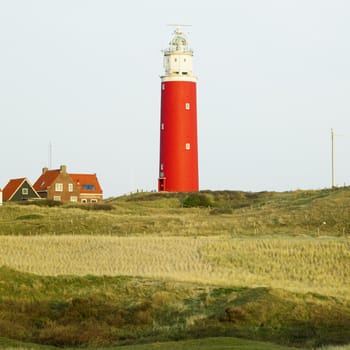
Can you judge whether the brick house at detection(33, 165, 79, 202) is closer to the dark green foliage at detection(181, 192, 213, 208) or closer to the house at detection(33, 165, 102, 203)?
the house at detection(33, 165, 102, 203)

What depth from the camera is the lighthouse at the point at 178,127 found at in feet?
237

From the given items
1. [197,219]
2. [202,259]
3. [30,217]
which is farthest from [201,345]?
[30,217]

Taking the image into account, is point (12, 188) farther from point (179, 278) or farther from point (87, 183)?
point (179, 278)

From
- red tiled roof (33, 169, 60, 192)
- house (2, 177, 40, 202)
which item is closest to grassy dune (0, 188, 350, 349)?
house (2, 177, 40, 202)

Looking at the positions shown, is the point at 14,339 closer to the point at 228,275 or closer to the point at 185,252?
the point at 228,275

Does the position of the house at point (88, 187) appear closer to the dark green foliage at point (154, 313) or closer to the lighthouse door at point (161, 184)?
the lighthouse door at point (161, 184)

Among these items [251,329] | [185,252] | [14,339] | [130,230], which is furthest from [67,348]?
[130,230]

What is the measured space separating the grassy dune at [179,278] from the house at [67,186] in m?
23.9

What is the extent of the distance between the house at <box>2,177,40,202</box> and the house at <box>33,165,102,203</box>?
53.9 inches

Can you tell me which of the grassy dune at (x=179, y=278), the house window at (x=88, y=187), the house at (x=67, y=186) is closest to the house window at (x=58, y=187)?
the house at (x=67, y=186)

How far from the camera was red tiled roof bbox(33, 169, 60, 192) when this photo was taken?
85.8m

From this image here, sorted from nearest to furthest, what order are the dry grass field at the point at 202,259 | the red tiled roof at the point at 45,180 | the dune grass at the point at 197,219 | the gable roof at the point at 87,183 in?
the dry grass field at the point at 202,259
the dune grass at the point at 197,219
the red tiled roof at the point at 45,180
the gable roof at the point at 87,183

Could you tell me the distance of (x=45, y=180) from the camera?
8731 centimetres

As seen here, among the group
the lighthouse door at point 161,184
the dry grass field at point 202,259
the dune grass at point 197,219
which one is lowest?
the dry grass field at point 202,259
